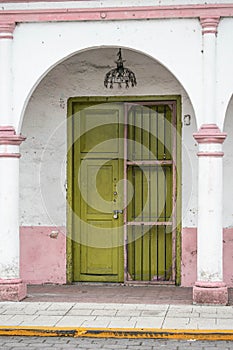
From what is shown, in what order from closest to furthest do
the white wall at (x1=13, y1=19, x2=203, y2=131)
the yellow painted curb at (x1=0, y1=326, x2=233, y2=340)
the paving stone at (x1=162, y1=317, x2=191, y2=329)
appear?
1. the yellow painted curb at (x1=0, y1=326, x2=233, y2=340)
2. the paving stone at (x1=162, y1=317, x2=191, y2=329)
3. the white wall at (x1=13, y1=19, x2=203, y2=131)

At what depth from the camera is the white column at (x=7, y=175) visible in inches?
391

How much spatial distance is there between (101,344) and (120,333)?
1.14 feet

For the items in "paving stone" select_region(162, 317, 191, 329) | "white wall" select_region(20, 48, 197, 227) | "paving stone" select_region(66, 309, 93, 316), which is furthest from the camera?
"white wall" select_region(20, 48, 197, 227)

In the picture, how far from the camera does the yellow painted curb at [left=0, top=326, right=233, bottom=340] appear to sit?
26.9 feet

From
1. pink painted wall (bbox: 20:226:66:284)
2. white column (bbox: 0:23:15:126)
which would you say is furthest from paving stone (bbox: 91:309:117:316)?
white column (bbox: 0:23:15:126)

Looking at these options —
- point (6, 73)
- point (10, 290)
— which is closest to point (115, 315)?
point (10, 290)

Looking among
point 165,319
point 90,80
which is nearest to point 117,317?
point 165,319

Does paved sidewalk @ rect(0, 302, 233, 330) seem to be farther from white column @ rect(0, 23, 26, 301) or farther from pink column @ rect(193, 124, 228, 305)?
white column @ rect(0, 23, 26, 301)

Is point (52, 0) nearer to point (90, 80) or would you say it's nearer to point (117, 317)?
point (90, 80)

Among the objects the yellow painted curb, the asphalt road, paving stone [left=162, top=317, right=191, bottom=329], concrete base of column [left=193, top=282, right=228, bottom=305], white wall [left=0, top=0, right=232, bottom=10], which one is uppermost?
white wall [left=0, top=0, right=232, bottom=10]

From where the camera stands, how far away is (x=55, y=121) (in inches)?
448

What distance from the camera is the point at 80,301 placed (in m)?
10.0

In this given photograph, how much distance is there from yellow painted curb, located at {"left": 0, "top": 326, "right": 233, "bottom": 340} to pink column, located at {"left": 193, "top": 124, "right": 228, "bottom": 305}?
138 cm

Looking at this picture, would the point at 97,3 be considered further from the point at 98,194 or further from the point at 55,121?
the point at 98,194
